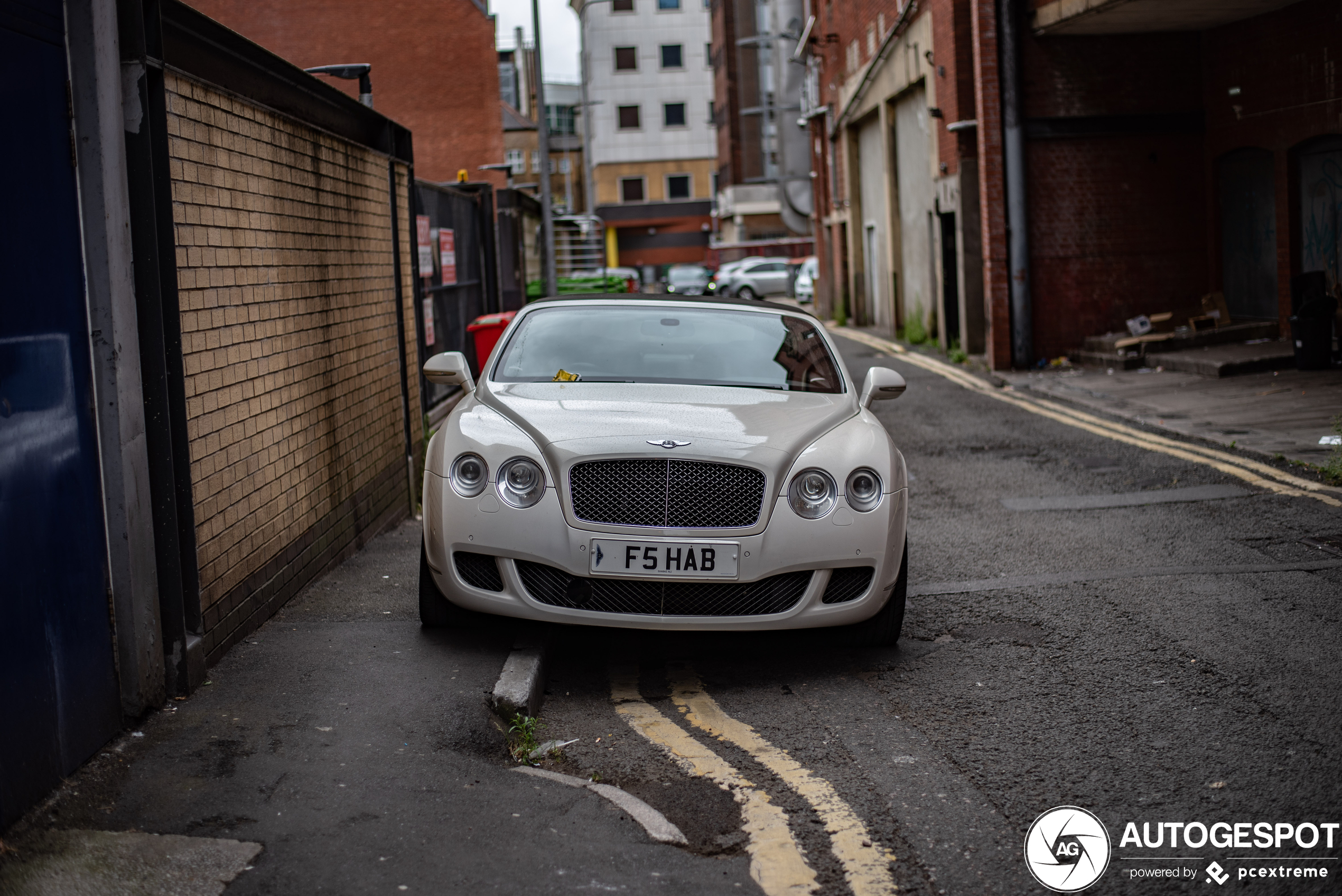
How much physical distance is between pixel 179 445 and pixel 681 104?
80487 millimetres

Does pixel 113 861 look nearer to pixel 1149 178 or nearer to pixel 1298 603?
pixel 1298 603

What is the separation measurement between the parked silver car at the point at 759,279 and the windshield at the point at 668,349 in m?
43.4

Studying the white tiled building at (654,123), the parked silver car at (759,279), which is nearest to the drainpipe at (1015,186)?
the parked silver car at (759,279)

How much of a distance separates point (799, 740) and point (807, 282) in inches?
1688

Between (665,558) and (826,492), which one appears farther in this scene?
(826,492)

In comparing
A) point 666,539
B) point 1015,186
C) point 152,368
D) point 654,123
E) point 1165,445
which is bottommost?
point 1165,445

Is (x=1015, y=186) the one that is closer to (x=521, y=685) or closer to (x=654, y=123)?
(x=521, y=685)

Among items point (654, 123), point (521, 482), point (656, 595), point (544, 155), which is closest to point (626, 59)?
point (654, 123)

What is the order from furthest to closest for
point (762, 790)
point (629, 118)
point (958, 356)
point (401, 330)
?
point (629, 118), point (958, 356), point (401, 330), point (762, 790)

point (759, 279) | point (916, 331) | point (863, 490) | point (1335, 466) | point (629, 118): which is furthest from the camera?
point (629, 118)

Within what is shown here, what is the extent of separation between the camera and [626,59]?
81.9 metres

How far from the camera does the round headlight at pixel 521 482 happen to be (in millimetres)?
5480

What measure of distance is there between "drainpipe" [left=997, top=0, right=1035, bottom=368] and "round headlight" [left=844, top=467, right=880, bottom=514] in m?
14.7

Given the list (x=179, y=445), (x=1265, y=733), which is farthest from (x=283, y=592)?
(x=1265, y=733)
